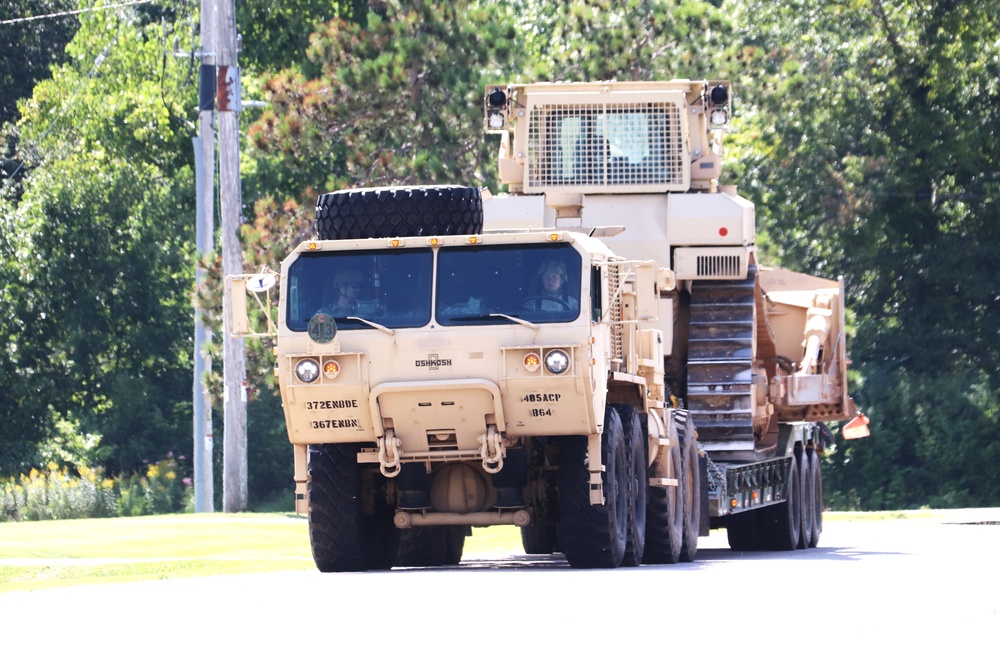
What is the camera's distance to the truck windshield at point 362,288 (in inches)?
689

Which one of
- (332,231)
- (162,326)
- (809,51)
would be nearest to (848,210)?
(809,51)

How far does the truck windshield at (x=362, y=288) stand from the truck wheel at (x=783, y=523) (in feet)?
27.8

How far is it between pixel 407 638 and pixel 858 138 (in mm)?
38107

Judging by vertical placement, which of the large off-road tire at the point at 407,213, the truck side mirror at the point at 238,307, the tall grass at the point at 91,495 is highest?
the large off-road tire at the point at 407,213

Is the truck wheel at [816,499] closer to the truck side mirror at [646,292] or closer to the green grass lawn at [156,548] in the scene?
the green grass lawn at [156,548]

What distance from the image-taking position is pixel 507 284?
57.1ft

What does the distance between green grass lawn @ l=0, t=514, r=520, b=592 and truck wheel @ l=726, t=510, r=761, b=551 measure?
2.59 meters

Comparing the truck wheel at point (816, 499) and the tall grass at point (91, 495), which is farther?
the tall grass at point (91, 495)

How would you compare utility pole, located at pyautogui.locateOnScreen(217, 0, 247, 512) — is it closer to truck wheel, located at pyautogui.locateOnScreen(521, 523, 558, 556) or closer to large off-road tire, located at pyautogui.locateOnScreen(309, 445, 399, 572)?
truck wheel, located at pyautogui.locateOnScreen(521, 523, 558, 556)

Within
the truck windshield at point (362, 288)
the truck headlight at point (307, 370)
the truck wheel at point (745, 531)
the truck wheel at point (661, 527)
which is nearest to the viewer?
the truck headlight at point (307, 370)

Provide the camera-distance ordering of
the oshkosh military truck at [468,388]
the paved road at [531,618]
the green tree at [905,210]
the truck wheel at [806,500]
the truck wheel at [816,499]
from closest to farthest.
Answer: the paved road at [531,618]
the oshkosh military truck at [468,388]
the truck wheel at [806,500]
the truck wheel at [816,499]
the green tree at [905,210]

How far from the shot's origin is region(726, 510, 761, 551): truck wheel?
24859 mm

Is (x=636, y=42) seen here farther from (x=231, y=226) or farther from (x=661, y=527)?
(x=661, y=527)

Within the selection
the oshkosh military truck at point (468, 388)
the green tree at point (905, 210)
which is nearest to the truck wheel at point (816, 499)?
the oshkosh military truck at point (468, 388)
